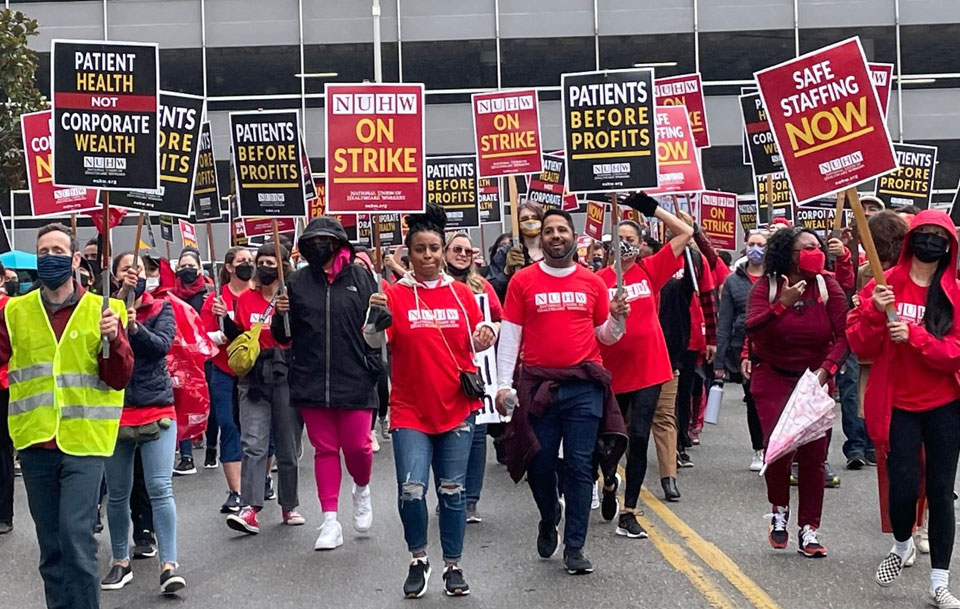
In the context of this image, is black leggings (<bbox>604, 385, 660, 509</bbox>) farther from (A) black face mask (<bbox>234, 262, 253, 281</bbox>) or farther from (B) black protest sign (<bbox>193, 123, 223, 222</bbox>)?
(B) black protest sign (<bbox>193, 123, 223, 222</bbox>)

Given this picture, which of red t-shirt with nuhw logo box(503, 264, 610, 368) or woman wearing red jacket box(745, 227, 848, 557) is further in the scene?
woman wearing red jacket box(745, 227, 848, 557)

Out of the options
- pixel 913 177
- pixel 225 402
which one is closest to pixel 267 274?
pixel 225 402

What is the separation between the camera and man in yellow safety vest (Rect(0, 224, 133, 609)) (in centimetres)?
707

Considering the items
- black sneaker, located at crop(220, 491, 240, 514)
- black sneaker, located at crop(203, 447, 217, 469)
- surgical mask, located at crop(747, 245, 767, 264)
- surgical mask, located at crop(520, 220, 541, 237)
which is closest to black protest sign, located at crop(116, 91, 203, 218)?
black sneaker, located at crop(220, 491, 240, 514)

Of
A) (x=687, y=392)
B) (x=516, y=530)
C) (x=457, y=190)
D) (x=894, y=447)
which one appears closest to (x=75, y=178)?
(x=516, y=530)

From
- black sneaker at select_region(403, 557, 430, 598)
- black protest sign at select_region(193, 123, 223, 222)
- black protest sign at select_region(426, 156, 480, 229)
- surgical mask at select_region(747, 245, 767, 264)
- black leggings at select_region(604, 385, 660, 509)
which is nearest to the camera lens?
black sneaker at select_region(403, 557, 430, 598)

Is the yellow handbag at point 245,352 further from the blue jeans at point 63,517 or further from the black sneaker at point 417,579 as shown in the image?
the blue jeans at point 63,517

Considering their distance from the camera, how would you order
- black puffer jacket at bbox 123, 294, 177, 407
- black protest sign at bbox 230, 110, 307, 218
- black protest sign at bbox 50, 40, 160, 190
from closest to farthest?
black puffer jacket at bbox 123, 294, 177, 407
black protest sign at bbox 50, 40, 160, 190
black protest sign at bbox 230, 110, 307, 218

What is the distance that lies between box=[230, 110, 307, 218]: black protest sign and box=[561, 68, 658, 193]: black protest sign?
237 cm

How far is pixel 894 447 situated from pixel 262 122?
617 cm

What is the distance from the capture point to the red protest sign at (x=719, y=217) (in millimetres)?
20297

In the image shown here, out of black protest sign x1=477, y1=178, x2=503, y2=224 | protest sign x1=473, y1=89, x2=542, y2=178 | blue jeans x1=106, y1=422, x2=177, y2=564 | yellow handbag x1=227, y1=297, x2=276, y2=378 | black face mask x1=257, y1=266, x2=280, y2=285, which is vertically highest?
protest sign x1=473, y1=89, x2=542, y2=178

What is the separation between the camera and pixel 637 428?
10.3 metres

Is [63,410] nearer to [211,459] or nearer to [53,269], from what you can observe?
[53,269]
